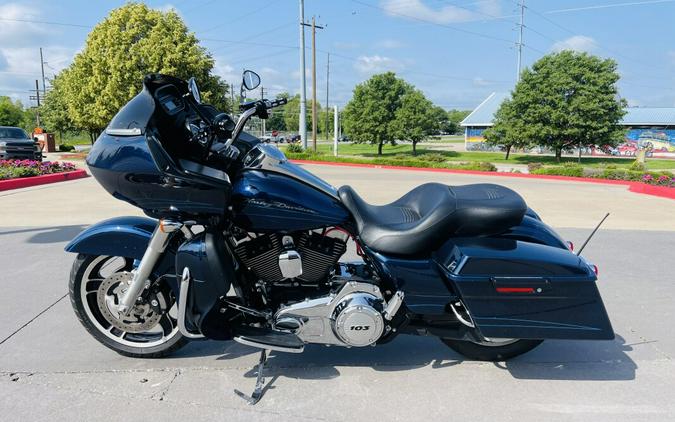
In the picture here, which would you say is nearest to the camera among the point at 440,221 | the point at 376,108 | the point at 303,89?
the point at 440,221

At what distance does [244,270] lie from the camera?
2785mm

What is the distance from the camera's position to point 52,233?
21.6 ft

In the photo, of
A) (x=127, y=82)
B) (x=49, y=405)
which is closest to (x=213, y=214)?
(x=49, y=405)

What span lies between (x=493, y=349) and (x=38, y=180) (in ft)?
45.0

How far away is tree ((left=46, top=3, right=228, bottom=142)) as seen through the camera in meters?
23.4

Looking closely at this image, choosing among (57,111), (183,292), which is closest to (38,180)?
(183,292)

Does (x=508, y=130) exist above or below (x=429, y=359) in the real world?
above

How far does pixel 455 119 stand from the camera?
129m

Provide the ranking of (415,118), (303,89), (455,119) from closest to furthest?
(303,89)
(415,118)
(455,119)

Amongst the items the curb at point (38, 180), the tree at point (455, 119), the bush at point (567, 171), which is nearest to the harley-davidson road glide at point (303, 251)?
the curb at point (38, 180)

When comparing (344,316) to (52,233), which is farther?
(52,233)

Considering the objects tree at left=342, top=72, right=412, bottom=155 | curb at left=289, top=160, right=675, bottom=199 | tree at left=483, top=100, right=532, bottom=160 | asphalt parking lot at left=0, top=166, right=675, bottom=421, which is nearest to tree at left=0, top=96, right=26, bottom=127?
tree at left=342, top=72, right=412, bottom=155

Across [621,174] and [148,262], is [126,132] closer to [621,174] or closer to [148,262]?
[148,262]

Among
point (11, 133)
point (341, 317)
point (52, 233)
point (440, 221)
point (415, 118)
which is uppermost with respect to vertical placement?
point (415, 118)
